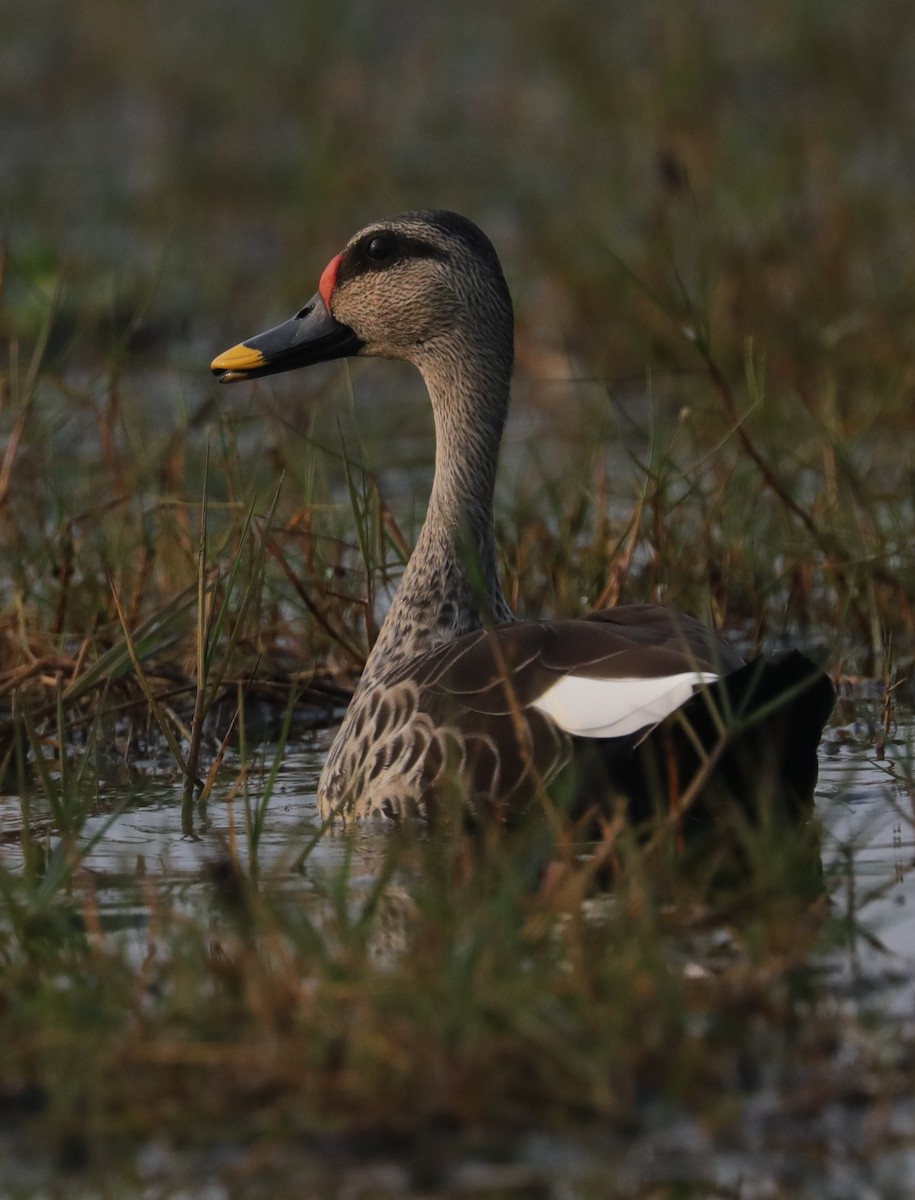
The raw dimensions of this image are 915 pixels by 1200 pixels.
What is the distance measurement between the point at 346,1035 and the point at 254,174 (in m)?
11.0

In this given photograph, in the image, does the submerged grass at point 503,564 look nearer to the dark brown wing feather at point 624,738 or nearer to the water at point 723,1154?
the water at point 723,1154

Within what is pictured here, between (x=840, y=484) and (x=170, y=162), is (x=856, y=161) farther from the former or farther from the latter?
(x=840, y=484)

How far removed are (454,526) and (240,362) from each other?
2.36ft

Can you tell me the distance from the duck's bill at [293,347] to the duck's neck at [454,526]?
0.24 metres

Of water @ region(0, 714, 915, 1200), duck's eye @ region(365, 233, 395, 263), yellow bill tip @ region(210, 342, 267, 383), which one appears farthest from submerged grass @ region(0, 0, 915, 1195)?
duck's eye @ region(365, 233, 395, 263)

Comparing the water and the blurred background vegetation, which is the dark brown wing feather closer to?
the water

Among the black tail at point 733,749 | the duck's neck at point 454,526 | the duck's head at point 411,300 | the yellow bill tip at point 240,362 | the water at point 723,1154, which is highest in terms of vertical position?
the duck's head at point 411,300

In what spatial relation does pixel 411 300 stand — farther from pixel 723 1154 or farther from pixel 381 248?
pixel 723 1154

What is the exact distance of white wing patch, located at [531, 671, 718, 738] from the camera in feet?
15.0

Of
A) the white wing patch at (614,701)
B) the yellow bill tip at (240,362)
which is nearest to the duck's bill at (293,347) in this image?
the yellow bill tip at (240,362)

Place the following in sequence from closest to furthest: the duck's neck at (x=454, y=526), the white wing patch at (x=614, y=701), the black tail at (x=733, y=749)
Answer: the black tail at (x=733, y=749), the white wing patch at (x=614, y=701), the duck's neck at (x=454, y=526)

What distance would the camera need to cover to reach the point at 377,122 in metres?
13.7

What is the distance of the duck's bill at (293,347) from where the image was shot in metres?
5.94

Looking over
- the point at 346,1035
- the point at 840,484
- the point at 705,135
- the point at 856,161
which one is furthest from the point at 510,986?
the point at 856,161
